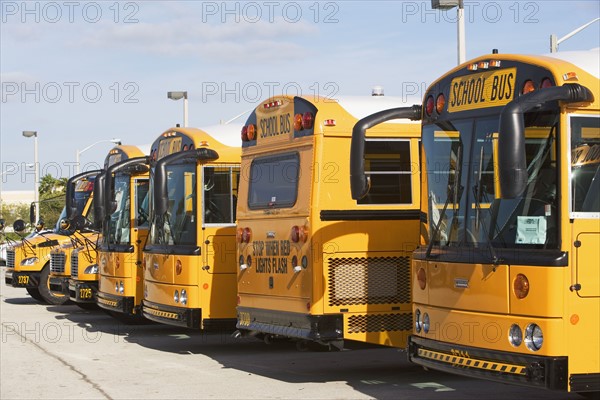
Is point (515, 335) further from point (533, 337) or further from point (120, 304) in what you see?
point (120, 304)

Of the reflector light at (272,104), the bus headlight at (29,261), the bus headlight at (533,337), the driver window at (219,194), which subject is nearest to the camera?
the bus headlight at (533,337)

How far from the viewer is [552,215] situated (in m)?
7.67

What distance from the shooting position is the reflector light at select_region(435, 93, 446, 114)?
8.94 meters

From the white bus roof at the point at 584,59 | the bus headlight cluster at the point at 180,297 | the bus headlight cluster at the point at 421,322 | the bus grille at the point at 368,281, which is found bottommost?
the bus headlight cluster at the point at 180,297

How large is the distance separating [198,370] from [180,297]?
1438 mm

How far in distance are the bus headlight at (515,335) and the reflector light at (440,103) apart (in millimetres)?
2055

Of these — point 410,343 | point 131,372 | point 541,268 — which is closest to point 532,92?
point 541,268

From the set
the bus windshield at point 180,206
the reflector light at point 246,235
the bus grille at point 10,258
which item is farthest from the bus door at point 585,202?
the bus grille at point 10,258

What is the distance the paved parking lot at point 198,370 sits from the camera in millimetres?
10398

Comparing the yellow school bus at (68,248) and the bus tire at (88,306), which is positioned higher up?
the yellow school bus at (68,248)

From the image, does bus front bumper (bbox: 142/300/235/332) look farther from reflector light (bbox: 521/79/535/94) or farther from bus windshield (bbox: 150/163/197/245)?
reflector light (bbox: 521/79/535/94)

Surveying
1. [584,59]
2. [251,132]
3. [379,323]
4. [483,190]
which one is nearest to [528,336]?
[483,190]

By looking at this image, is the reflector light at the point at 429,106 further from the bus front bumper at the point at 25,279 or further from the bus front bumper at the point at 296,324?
the bus front bumper at the point at 25,279

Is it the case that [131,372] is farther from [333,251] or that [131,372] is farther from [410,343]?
[410,343]
